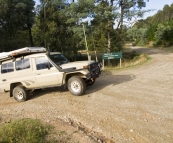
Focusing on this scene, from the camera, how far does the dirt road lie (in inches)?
148

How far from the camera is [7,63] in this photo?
6.90 metres

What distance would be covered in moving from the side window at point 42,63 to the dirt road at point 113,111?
139 cm

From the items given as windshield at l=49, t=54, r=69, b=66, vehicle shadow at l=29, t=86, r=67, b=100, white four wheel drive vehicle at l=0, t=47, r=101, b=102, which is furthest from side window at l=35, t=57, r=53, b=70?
vehicle shadow at l=29, t=86, r=67, b=100

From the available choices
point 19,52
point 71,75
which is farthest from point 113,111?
point 19,52

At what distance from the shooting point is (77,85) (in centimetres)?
634

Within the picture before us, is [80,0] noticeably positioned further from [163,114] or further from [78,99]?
[163,114]

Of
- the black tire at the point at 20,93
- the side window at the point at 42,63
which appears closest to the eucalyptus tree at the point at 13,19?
the black tire at the point at 20,93

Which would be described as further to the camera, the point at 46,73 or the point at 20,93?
the point at 20,93

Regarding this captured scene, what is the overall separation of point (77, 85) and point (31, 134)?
116 inches

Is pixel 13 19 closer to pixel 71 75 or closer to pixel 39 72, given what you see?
pixel 39 72

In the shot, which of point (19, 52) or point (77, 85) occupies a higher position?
point (19, 52)

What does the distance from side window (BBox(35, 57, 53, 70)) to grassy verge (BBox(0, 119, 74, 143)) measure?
8.87 ft

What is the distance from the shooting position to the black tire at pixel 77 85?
20.5ft

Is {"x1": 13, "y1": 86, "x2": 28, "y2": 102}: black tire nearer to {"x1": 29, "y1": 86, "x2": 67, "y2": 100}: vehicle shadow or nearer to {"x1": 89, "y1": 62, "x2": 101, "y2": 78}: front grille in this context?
{"x1": 29, "y1": 86, "x2": 67, "y2": 100}: vehicle shadow
